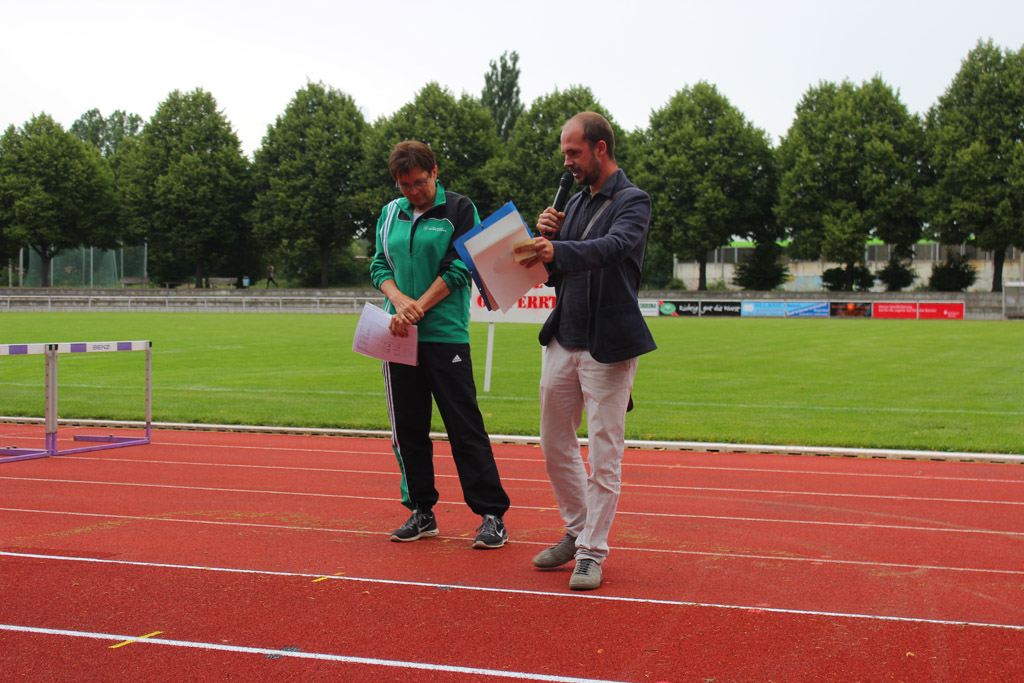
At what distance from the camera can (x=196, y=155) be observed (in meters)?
67.2

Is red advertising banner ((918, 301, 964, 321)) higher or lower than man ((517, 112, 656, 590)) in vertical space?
lower

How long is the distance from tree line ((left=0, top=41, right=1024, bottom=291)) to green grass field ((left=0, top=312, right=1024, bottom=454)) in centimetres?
3651

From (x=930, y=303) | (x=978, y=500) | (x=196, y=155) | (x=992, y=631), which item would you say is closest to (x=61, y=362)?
(x=978, y=500)

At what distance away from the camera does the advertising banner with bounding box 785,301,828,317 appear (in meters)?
53.4

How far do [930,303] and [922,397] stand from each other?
41870mm

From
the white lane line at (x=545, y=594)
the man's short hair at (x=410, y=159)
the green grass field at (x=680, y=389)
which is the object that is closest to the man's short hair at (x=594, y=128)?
the man's short hair at (x=410, y=159)

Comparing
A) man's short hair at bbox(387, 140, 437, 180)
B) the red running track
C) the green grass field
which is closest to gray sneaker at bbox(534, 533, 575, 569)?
the red running track

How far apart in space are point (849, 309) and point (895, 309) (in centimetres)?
239

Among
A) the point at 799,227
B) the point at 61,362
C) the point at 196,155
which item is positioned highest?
the point at 196,155

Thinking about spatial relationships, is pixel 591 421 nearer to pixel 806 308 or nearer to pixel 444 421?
pixel 444 421

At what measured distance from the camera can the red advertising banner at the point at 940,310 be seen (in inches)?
1996

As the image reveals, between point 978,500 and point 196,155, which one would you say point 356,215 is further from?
point 978,500

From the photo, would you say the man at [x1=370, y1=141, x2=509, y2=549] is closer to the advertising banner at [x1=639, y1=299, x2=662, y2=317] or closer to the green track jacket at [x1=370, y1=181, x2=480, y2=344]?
the green track jacket at [x1=370, y1=181, x2=480, y2=344]

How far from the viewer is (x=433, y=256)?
5.08 m
